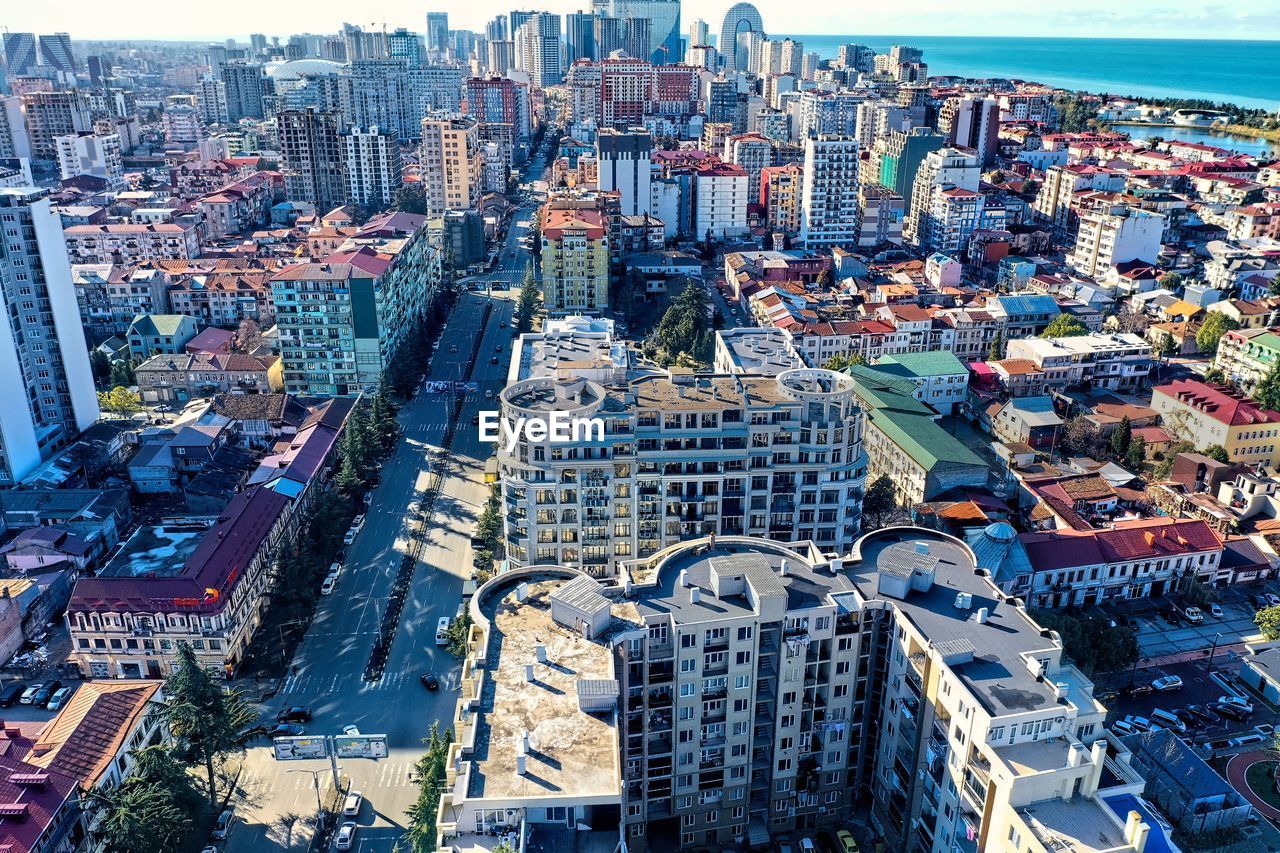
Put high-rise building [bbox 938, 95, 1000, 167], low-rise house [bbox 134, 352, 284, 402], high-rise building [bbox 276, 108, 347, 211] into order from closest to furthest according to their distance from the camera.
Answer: low-rise house [bbox 134, 352, 284, 402]
high-rise building [bbox 276, 108, 347, 211]
high-rise building [bbox 938, 95, 1000, 167]

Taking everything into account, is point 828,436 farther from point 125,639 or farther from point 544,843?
point 125,639

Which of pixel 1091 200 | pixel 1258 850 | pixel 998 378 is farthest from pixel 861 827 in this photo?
pixel 1091 200

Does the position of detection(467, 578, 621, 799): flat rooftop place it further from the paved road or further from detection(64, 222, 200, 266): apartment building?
detection(64, 222, 200, 266): apartment building

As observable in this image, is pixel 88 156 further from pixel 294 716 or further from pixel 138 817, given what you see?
pixel 138 817

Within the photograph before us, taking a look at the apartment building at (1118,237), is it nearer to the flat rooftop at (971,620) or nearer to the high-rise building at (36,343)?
the flat rooftop at (971,620)

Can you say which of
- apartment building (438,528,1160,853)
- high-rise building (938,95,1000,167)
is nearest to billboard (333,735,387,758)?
apartment building (438,528,1160,853)

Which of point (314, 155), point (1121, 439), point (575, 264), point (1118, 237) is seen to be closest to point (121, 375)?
point (575, 264)

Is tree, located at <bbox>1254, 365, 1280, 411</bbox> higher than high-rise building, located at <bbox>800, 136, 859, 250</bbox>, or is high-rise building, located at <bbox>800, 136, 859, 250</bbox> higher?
high-rise building, located at <bbox>800, 136, 859, 250</bbox>

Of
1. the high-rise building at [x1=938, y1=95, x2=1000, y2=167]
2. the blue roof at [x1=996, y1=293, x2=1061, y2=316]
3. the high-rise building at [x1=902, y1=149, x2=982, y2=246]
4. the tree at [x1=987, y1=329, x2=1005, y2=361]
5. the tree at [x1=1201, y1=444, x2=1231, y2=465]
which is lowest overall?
the tree at [x1=1201, y1=444, x2=1231, y2=465]
